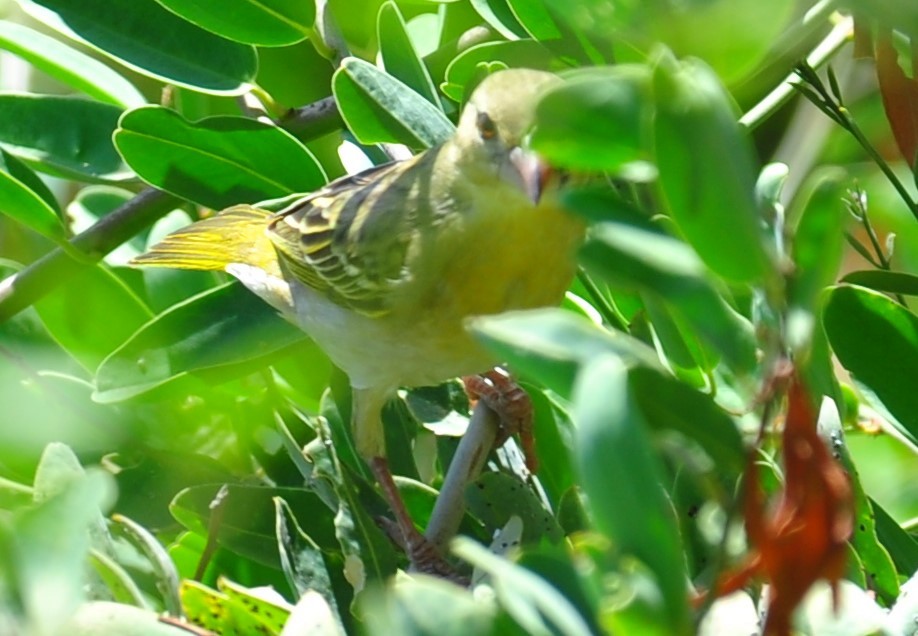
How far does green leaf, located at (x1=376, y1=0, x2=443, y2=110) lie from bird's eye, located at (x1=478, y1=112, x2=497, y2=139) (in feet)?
0.44

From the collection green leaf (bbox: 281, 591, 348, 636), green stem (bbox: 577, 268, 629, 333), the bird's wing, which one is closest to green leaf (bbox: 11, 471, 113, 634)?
green leaf (bbox: 281, 591, 348, 636)

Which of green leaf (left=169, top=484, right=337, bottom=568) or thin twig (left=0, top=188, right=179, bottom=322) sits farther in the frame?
thin twig (left=0, top=188, right=179, bottom=322)

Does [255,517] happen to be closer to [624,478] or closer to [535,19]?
[535,19]

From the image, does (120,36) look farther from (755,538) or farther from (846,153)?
(755,538)

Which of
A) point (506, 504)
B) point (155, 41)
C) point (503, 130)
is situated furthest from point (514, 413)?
point (155, 41)

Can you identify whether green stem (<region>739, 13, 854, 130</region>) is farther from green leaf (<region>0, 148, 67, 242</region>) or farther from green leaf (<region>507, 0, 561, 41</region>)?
green leaf (<region>0, 148, 67, 242</region>)

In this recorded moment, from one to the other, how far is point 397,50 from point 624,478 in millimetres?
1321

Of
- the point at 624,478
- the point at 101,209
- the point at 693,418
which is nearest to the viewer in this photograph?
the point at 624,478

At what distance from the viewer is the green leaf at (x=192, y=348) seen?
2.00 m

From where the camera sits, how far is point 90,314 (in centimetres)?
218

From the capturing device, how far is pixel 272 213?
109 inches

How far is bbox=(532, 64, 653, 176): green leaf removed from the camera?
76 centimetres

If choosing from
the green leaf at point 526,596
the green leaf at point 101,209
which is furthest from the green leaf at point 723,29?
the green leaf at point 101,209

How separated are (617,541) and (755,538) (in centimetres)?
8
